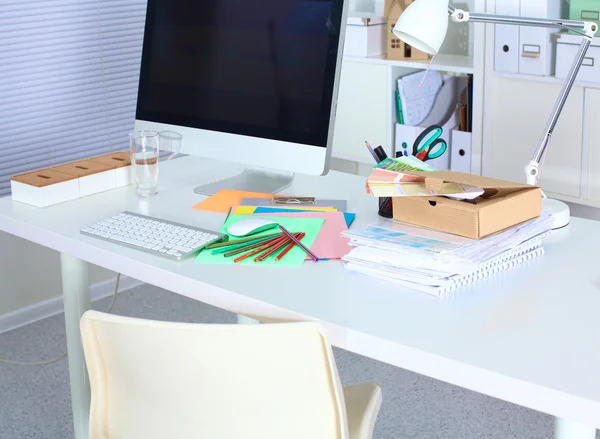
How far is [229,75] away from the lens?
Result: 6.85 ft

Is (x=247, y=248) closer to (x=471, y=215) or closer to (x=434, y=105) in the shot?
(x=471, y=215)

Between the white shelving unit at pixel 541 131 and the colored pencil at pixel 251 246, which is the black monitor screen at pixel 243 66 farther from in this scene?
the white shelving unit at pixel 541 131

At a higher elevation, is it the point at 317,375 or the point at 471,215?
the point at 471,215

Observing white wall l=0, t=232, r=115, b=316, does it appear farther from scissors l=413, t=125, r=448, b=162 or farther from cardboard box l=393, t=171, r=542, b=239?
cardboard box l=393, t=171, r=542, b=239

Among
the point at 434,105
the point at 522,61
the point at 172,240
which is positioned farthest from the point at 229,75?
the point at 434,105

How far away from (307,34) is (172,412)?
968 millimetres

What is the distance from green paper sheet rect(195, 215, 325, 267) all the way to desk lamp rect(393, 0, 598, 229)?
42 cm

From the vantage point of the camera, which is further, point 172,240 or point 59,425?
point 59,425

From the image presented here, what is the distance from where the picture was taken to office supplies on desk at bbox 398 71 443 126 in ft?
11.2

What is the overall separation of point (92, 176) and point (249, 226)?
542 mm

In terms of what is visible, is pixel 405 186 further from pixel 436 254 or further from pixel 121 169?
pixel 121 169

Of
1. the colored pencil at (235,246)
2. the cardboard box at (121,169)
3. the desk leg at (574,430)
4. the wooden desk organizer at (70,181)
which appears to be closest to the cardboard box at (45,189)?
the wooden desk organizer at (70,181)

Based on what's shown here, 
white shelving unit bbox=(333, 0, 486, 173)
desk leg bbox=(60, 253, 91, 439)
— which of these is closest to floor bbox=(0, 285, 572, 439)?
desk leg bbox=(60, 253, 91, 439)

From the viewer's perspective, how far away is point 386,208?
5.99 feet
